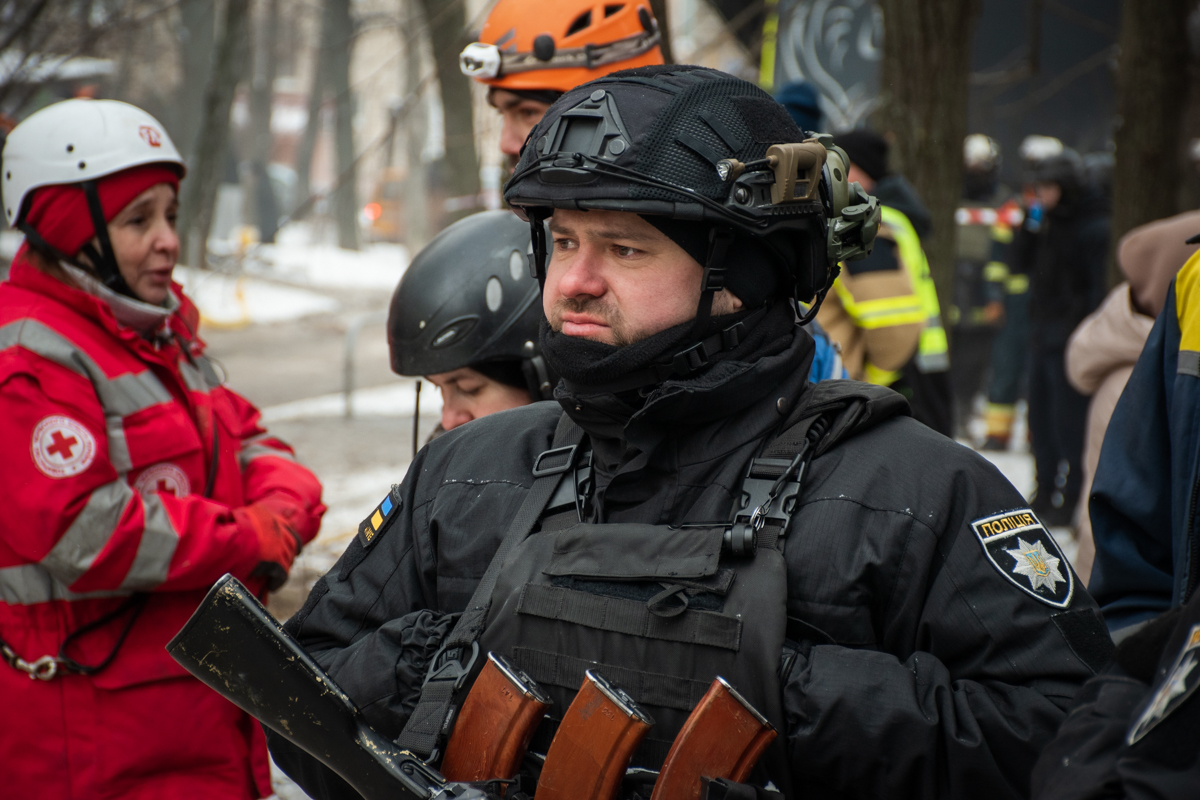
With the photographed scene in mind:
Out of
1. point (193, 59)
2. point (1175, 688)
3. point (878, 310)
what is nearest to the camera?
point (1175, 688)

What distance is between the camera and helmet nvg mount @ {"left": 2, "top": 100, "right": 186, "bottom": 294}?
2746 millimetres

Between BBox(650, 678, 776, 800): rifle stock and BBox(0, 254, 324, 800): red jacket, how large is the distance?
157cm

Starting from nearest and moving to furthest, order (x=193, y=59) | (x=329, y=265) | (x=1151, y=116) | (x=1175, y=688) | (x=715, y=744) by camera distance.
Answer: (x=1175, y=688) < (x=715, y=744) < (x=1151, y=116) < (x=329, y=265) < (x=193, y=59)

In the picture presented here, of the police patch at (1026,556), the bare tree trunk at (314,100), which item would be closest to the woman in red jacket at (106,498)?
the police patch at (1026,556)

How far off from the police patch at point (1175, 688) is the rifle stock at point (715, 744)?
51cm

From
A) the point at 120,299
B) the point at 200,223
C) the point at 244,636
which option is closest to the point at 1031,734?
the point at 244,636

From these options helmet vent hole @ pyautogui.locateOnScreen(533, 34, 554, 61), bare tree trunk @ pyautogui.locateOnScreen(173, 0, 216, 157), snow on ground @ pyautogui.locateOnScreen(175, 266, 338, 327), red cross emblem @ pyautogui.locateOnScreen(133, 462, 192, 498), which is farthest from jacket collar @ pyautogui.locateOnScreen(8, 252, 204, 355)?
bare tree trunk @ pyautogui.locateOnScreen(173, 0, 216, 157)

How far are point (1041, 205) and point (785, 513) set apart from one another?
289 inches

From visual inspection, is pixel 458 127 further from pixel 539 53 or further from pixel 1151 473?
pixel 1151 473

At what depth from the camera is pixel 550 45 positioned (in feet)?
9.65

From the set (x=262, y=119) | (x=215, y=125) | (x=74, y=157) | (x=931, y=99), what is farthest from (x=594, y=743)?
(x=262, y=119)

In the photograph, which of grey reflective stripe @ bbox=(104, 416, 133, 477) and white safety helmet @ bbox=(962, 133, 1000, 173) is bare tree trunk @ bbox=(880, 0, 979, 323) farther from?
white safety helmet @ bbox=(962, 133, 1000, 173)

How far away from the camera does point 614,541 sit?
5.43 feet

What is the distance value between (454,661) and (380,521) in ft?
1.31
